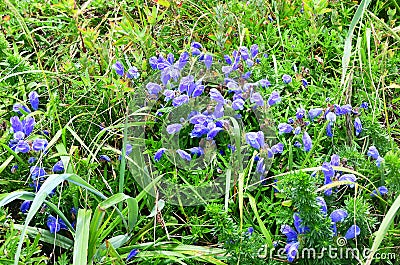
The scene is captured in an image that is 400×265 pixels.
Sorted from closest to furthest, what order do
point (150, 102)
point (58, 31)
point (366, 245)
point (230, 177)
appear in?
point (366, 245)
point (230, 177)
point (150, 102)
point (58, 31)

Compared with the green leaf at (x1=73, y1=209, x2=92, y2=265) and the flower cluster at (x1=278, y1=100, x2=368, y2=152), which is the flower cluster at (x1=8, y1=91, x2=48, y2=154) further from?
the flower cluster at (x1=278, y1=100, x2=368, y2=152)

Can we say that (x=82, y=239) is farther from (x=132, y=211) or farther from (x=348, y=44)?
(x=348, y=44)

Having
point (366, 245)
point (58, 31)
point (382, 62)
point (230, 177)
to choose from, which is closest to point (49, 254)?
point (230, 177)

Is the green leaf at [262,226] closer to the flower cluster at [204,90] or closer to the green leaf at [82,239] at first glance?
the flower cluster at [204,90]

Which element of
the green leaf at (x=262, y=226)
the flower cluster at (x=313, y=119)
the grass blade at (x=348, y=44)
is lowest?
the green leaf at (x=262, y=226)

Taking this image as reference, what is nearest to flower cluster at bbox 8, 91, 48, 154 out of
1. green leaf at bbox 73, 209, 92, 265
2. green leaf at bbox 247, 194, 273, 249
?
green leaf at bbox 73, 209, 92, 265

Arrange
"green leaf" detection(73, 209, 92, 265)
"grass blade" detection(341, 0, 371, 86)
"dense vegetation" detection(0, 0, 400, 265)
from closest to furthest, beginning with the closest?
"green leaf" detection(73, 209, 92, 265) → "dense vegetation" detection(0, 0, 400, 265) → "grass blade" detection(341, 0, 371, 86)

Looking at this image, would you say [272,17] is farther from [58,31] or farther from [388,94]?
[58,31]

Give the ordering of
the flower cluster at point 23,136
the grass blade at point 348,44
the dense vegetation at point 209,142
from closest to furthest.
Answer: the dense vegetation at point 209,142 → the grass blade at point 348,44 → the flower cluster at point 23,136

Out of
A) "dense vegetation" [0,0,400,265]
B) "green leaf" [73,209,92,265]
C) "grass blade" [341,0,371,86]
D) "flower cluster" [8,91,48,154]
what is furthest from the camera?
"flower cluster" [8,91,48,154]

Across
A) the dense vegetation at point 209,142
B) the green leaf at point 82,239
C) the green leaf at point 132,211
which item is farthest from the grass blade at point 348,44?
the green leaf at point 82,239

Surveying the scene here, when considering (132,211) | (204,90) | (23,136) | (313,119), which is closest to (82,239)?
(132,211)
